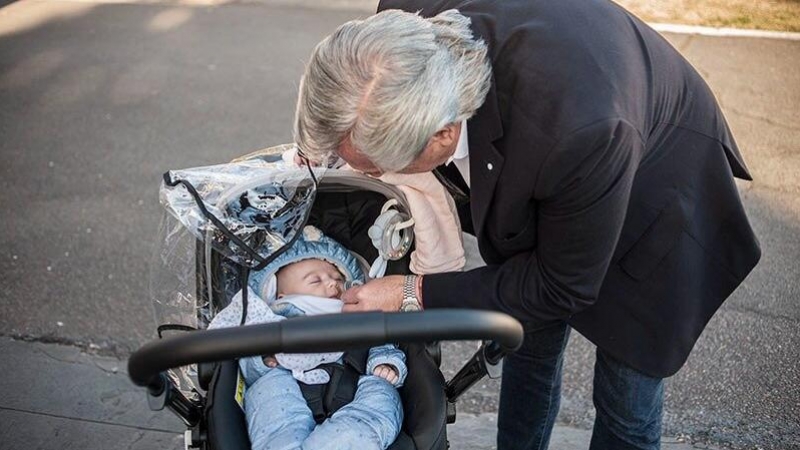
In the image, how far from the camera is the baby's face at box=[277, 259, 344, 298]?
90.9 inches

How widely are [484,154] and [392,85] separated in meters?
0.29

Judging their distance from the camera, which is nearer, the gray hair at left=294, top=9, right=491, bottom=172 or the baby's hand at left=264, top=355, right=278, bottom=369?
the gray hair at left=294, top=9, right=491, bottom=172

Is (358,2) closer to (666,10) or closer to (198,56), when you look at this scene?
(198,56)

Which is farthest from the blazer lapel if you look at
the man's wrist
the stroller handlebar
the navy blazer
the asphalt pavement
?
the asphalt pavement

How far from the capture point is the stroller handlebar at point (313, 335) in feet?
4.30

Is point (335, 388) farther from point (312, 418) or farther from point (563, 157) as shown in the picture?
point (563, 157)

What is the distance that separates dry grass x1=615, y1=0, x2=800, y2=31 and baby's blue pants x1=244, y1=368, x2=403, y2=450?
4954mm

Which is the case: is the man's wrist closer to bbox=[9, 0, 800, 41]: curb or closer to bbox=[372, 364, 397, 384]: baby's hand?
bbox=[372, 364, 397, 384]: baby's hand

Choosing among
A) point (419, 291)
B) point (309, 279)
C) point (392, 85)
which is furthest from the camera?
point (309, 279)

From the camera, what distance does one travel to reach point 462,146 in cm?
173

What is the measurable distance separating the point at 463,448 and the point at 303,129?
1.50 meters

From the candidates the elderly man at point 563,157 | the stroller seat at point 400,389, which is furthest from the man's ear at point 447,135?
the stroller seat at point 400,389

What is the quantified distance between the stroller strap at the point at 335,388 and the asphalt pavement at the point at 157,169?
87 centimetres

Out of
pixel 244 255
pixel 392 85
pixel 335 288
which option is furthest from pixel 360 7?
pixel 392 85
